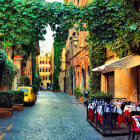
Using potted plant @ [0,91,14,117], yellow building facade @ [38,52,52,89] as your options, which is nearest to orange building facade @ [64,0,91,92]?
potted plant @ [0,91,14,117]

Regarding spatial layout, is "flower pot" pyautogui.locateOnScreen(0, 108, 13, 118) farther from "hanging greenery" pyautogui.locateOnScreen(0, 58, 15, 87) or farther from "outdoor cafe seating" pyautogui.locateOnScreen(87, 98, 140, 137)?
"hanging greenery" pyautogui.locateOnScreen(0, 58, 15, 87)

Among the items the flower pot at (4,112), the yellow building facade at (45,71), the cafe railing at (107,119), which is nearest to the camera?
the cafe railing at (107,119)

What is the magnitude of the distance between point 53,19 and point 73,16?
2.93 feet

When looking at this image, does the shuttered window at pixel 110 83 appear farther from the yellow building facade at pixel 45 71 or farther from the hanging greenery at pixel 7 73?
the yellow building facade at pixel 45 71

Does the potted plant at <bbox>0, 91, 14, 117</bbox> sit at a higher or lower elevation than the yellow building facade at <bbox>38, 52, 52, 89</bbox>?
lower

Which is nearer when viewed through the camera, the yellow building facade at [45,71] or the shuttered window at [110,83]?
the shuttered window at [110,83]

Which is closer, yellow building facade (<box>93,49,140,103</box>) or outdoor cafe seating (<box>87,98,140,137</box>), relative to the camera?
outdoor cafe seating (<box>87,98,140,137</box>)

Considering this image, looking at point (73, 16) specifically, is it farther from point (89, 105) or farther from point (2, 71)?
point (2, 71)

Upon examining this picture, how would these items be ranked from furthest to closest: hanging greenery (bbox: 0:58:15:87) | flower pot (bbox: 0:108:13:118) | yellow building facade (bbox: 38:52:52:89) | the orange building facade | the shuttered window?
yellow building facade (bbox: 38:52:52:89) → the orange building facade → the shuttered window → hanging greenery (bbox: 0:58:15:87) → flower pot (bbox: 0:108:13:118)

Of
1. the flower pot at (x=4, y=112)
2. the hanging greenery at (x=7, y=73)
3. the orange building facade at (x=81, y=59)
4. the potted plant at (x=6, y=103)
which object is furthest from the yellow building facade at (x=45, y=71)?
the flower pot at (x=4, y=112)

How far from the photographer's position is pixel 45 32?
9531mm

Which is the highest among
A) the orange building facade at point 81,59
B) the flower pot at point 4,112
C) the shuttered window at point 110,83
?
the orange building facade at point 81,59

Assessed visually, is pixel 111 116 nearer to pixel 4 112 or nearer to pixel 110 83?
pixel 4 112

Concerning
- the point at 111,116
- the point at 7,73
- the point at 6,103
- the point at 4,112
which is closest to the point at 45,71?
the point at 7,73
